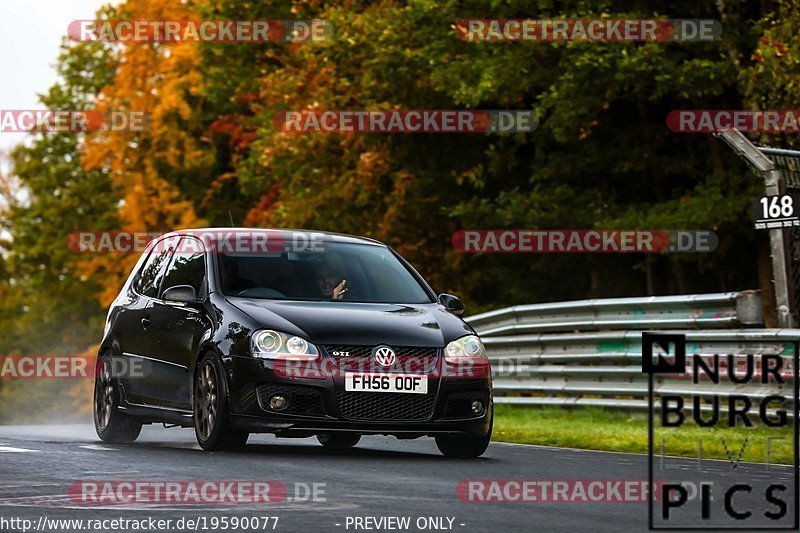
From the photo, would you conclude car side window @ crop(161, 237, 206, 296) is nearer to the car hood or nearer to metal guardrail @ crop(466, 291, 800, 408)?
the car hood

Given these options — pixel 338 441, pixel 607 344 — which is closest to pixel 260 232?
pixel 338 441

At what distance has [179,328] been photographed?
12.7 metres

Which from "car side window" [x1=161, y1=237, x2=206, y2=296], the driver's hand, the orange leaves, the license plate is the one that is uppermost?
the orange leaves

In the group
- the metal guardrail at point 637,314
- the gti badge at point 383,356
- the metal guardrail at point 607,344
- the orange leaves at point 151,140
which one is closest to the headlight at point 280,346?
the gti badge at point 383,356

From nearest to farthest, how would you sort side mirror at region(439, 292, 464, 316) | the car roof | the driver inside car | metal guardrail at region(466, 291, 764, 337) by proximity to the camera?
the driver inside car < side mirror at region(439, 292, 464, 316) < the car roof < metal guardrail at region(466, 291, 764, 337)

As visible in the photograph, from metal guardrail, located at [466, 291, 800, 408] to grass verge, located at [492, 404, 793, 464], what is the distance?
0.18 m

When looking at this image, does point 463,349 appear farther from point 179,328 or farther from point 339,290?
point 179,328

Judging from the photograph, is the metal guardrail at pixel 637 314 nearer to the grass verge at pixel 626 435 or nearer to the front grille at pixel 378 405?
the grass verge at pixel 626 435

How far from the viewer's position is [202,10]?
38.7 metres

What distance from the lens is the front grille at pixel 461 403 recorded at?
11766 millimetres

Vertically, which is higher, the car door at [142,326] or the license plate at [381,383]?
the car door at [142,326]

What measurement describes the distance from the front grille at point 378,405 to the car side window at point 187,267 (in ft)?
5.95

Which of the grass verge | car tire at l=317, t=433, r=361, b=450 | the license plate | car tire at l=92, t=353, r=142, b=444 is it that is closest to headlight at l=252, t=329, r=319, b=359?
the license plate

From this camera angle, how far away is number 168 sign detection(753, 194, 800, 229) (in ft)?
46.4
